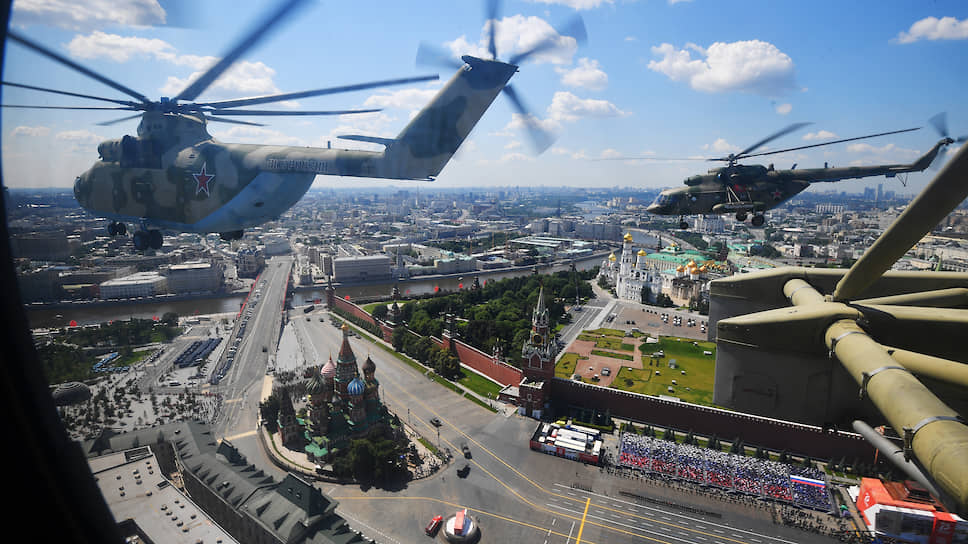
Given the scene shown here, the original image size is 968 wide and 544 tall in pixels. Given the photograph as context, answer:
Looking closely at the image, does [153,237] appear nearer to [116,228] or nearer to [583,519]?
[116,228]

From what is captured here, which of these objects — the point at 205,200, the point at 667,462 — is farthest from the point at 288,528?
the point at 667,462

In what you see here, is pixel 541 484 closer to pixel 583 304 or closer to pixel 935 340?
pixel 935 340

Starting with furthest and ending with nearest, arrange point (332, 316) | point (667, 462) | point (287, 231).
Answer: point (287, 231)
point (332, 316)
point (667, 462)

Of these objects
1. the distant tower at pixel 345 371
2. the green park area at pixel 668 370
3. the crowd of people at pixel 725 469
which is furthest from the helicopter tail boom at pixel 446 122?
the green park area at pixel 668 370

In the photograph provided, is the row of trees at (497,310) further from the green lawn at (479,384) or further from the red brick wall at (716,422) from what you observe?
the red brick wall at (716,422)

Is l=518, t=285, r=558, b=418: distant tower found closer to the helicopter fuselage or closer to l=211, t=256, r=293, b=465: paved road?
the helicopter fuselage

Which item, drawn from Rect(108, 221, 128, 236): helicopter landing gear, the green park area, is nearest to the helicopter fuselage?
the green park area

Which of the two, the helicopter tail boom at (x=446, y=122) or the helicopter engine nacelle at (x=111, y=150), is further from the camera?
the helicopter engine nacelle at (x=111, y=150)
